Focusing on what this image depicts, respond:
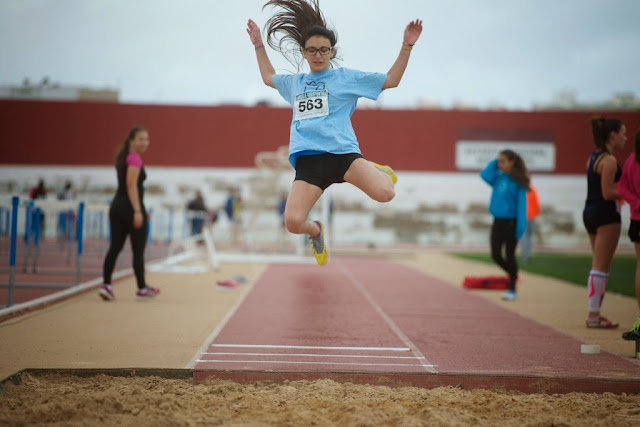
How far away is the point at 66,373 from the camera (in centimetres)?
368

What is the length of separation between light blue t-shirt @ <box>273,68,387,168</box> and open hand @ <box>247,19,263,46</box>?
0.58 m

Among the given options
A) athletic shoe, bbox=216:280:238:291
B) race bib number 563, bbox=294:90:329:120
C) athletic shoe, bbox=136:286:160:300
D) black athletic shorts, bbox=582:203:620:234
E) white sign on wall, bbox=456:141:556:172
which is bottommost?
athletic shoe, bbox=216:280:238:291

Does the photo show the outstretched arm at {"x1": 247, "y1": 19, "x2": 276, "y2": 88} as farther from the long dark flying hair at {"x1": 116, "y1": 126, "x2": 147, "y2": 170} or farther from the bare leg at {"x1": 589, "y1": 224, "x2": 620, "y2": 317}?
the bare leg at {"x1": 589, "y1": 224, "x2": 620, "y2": 317}

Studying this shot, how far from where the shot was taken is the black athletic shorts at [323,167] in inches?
175

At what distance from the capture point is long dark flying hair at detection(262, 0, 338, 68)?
4859mm

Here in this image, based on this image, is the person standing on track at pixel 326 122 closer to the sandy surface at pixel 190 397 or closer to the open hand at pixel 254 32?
the open hand at pixel 254 32

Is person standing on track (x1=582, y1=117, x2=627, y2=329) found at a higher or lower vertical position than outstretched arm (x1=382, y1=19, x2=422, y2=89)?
lower

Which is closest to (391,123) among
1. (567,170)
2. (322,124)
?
(567,170)

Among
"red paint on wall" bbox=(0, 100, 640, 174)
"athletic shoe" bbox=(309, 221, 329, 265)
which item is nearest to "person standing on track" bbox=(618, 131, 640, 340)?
"athletic shoe" bbox=(309, 221, 329, 265)

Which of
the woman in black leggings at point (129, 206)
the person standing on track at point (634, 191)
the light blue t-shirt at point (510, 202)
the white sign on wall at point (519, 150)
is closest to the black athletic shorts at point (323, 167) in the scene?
the person standing on track at point (634, 191)

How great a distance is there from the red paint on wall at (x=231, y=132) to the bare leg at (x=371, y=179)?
21.4 m

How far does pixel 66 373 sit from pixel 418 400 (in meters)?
1.97

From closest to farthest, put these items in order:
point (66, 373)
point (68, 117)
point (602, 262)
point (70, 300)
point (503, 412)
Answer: point (503, 412), point (66, 373), point (602, 262), point (70, 300), point (68, 117)

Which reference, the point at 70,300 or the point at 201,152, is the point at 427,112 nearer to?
the point at 201,152
